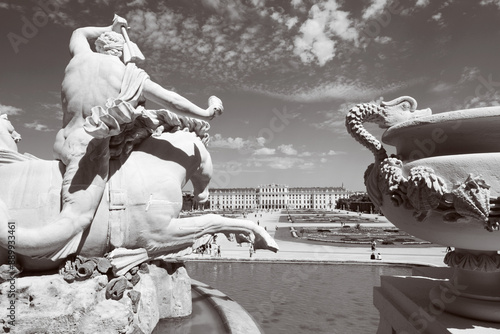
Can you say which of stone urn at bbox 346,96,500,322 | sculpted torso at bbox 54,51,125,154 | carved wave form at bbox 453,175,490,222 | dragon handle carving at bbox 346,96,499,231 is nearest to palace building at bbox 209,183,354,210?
sculpted torso at bbox 54,51,125,154

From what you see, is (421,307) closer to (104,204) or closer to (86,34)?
(104,204)

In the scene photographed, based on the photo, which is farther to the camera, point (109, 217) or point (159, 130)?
point (159, 130)

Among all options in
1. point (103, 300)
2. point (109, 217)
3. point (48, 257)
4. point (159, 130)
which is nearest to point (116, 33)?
point (159, 130)

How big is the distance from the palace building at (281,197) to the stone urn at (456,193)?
140755 millimetres

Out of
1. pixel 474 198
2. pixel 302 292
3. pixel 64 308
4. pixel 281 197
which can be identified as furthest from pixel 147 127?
pixel 281 197

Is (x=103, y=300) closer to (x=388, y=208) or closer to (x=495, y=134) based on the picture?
(x=388, y=208)

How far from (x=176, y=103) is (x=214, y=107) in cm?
49

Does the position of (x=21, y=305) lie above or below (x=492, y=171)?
below

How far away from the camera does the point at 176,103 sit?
4246mm

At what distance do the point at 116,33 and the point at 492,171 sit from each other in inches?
176

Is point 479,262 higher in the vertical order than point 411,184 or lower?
lower

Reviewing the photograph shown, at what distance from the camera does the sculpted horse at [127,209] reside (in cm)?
354

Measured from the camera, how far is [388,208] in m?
3.17

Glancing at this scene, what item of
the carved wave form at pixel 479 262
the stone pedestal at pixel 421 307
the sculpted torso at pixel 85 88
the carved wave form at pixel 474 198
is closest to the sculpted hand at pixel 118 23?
the sculpted torso at pixel 85 88
